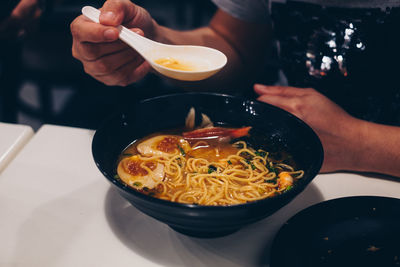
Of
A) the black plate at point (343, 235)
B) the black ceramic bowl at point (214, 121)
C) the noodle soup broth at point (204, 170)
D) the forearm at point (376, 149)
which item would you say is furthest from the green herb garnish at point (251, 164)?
the forearm at point (376, 149)

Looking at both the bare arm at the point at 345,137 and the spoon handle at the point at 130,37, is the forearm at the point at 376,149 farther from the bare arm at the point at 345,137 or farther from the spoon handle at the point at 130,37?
the spoon handle at the point at 130,37

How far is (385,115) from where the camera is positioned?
6.07 ft

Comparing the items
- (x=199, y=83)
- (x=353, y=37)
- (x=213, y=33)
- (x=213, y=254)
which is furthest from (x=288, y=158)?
(x=213, y=33)

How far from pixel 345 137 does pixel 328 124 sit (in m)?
0.08

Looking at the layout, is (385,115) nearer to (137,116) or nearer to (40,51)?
(137,116)

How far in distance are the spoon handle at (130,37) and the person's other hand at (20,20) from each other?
1533mm

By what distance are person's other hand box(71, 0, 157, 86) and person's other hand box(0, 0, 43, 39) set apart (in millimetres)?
1384

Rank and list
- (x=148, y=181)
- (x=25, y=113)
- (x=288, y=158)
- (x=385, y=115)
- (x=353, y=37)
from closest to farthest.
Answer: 1. (x=148, y=181)
2. (x=288, y=158)
3. (x=353, y=37)
4. (x=385, y=115)
5. (x=25, y=113)

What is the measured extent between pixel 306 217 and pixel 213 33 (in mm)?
1575

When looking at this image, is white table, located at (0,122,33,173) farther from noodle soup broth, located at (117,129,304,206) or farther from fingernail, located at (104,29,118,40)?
fingernail, located at (104,29,118,40)

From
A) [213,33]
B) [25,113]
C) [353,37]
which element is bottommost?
[25,113]

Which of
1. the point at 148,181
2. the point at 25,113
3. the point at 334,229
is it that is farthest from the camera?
the point at 25,113

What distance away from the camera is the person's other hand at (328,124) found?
137cm

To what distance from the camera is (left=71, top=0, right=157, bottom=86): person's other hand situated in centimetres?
129
